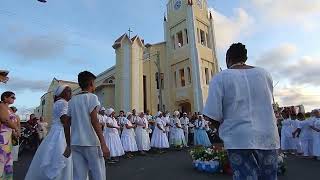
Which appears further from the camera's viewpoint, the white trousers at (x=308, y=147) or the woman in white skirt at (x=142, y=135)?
the woman in white skirt at (x=142, y=135)

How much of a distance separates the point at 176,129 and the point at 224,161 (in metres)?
9.59

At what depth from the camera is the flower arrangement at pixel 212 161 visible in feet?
27.3

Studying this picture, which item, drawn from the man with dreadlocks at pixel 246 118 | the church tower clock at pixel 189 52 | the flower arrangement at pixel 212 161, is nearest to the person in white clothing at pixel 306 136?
the flower arrangement at pixel 212 161

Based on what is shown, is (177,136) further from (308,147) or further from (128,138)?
(308,147)

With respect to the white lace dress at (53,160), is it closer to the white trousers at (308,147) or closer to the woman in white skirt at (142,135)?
the woman in white skirt at (142,135)

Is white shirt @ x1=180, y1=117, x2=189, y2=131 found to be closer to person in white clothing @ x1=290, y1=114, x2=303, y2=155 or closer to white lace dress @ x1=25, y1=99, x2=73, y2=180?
person in white clothing @ x1=290, y1=114, x2=303, y2=155

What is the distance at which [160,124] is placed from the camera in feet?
52.5

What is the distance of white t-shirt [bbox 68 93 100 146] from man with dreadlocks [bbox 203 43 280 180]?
1.72m

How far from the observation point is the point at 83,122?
4.07 metres

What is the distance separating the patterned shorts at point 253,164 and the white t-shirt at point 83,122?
1893mm

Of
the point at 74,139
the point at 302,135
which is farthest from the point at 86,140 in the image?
A: the point at 302,135

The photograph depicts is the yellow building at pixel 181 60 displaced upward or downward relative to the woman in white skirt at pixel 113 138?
upward

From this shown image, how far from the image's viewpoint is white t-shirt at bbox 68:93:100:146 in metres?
4.00

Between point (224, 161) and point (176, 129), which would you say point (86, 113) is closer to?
point (224, 161)
